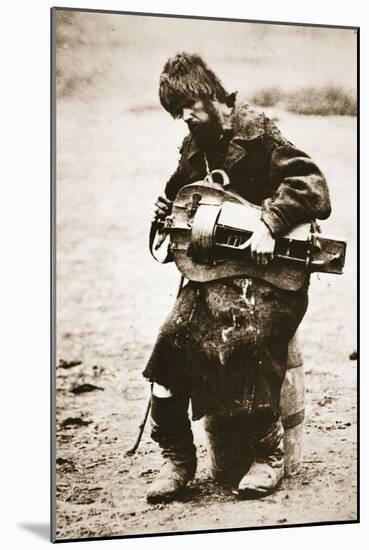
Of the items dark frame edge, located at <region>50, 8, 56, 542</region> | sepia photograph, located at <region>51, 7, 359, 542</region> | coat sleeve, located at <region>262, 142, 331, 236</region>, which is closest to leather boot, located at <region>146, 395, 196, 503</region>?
sepia photograph, located at <region>51, 7, 359, 542</region>

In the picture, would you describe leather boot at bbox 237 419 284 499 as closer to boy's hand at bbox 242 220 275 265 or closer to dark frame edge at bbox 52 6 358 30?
boy's hand at bbox 242 220 275 265

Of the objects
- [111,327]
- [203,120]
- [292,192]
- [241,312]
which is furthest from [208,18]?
[111,327]

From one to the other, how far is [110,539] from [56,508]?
315mm

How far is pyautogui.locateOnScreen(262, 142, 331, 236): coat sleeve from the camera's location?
616 centimetres

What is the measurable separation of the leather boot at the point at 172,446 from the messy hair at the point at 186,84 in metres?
1.47

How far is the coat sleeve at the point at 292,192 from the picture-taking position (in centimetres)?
616

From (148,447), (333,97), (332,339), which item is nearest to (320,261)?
(332,339)

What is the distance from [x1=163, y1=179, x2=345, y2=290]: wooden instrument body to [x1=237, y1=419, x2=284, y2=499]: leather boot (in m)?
0.80

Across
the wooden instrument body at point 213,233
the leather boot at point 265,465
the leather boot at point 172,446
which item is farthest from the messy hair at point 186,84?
the leather boot at point 265,465

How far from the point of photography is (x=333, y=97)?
639 cm

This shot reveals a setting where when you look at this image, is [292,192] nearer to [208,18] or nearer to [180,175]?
[180,175]

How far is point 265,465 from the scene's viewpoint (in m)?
6.20

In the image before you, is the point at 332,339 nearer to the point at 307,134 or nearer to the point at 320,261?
the point at 320,261

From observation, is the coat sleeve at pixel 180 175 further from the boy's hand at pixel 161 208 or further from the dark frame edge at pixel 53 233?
the dark frame edge at pixel 53 233
